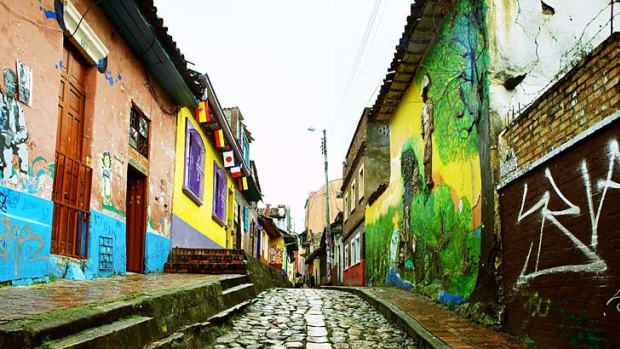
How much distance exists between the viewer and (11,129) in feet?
18.5

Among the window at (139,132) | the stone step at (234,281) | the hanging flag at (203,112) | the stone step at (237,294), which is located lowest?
the stone step at (237,294)

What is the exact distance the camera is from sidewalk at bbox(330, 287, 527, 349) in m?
5.45

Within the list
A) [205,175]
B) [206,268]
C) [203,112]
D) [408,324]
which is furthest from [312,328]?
[205,175]

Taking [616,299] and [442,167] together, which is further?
[442,167]

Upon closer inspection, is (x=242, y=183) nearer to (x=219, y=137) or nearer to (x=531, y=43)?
(x=219, y=137)

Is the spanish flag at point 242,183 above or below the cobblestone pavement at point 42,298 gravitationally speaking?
above

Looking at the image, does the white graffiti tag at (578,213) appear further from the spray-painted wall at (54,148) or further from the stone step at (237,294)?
the spray-painted wall at (54,148)

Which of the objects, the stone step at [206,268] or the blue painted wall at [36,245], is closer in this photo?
the blue painted wall at [36,245]

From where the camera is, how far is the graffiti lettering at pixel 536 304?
5.05 meters

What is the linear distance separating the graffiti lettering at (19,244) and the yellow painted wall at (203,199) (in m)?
5.98

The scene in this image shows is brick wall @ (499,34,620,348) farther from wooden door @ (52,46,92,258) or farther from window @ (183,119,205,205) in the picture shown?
window @ (183,119,205,205)

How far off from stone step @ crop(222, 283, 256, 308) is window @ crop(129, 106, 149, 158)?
3.32 metres

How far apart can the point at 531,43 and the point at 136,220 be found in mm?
7564

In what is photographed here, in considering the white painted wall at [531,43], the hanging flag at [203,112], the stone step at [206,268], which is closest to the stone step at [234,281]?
the stone step at [206,268]
